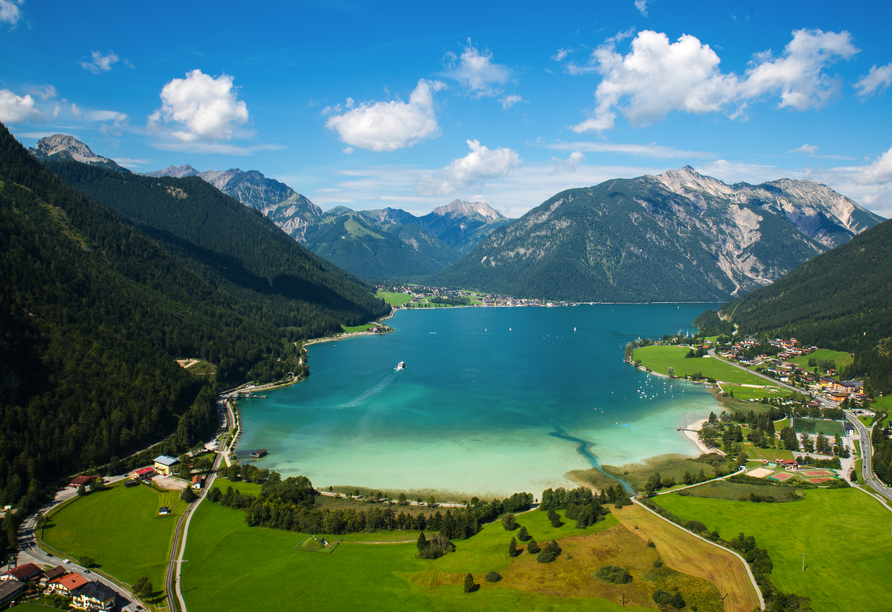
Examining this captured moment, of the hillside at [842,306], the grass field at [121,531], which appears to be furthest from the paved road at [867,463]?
the grass field at [121,531]

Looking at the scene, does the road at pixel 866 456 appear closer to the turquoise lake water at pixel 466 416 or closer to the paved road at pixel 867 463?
the paved road at pixel 867 463

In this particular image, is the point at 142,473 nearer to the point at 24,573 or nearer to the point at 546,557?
the point at 24,573

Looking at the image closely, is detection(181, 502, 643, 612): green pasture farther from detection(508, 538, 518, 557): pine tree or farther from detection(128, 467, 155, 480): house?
detection(128, 467, 155, 480): house

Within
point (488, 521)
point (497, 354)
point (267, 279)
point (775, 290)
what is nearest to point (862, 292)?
point (775, 290)

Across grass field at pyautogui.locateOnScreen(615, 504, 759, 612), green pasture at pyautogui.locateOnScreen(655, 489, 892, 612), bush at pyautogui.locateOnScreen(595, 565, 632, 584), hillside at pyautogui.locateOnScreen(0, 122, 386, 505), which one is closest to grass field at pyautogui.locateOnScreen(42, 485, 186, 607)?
hillside at pyautogui.locateOnScreen(0, 122, 386, 505)

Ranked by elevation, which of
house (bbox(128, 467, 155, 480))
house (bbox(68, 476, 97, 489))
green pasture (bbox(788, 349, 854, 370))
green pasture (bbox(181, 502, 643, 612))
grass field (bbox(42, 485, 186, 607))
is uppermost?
green pasture (bbox(788, 349, 854, 370))

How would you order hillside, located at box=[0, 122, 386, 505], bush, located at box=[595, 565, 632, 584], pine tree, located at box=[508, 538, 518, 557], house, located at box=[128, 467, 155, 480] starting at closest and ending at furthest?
bush, located at box=[595, 565, 632, 584]
pine tree, located at box=[508, 538, 518, 557]
house, located at box=[128, 467, 155, 480]
hillside, located at box=[0, 122, 386, 505]
